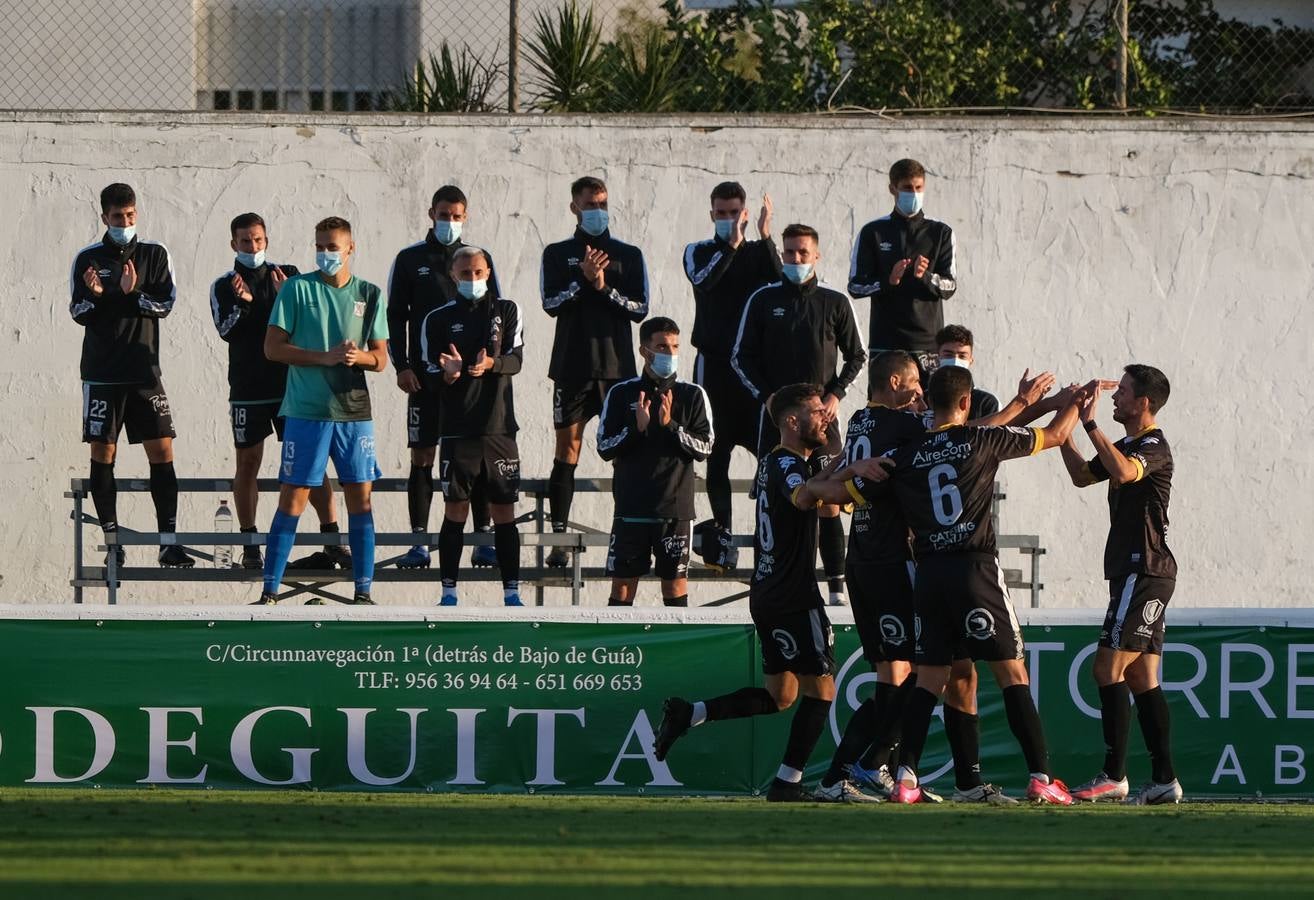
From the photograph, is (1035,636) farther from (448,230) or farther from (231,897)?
(231,897)

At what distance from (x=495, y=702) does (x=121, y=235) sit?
12.4ft

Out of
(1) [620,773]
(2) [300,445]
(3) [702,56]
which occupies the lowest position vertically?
(1) [620,773]

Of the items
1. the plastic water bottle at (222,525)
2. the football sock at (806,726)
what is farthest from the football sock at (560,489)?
the football sock at (806,726)

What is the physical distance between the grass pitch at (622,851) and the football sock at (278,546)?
2870mm

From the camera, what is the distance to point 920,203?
1116 cm

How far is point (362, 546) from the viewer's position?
10602 millimetres

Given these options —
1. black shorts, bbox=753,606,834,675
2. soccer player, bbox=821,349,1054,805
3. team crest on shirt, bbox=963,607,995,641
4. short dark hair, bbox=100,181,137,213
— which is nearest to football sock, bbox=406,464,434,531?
short dark hair, bbox=100,181,137,213

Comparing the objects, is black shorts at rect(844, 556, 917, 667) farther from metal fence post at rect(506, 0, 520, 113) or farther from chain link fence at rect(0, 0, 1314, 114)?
metal fence post at rect(506, 0, 520, 113)

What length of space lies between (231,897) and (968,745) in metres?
4.19

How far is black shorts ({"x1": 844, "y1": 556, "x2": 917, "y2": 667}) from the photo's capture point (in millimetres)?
8406

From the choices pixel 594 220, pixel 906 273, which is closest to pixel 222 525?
pixel 594 220

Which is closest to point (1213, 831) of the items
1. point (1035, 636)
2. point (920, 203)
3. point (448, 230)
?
point (1035, 636)

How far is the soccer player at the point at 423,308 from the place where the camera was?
11156mm

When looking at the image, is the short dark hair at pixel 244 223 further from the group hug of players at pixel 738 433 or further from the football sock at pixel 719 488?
the football sock at pixel 719 488
